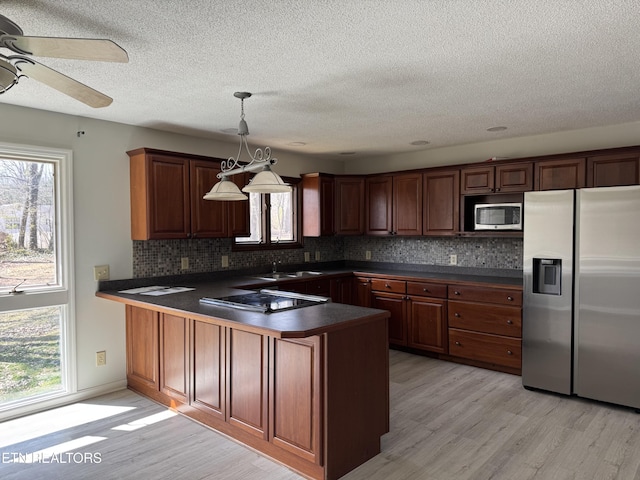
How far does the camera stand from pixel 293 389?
249cm

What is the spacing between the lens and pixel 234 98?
3088 mm

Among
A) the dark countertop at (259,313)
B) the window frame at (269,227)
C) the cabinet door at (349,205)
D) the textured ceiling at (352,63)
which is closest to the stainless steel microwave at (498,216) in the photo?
the dark countertop at (259,313)

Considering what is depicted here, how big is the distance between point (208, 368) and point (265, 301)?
0.59 meters

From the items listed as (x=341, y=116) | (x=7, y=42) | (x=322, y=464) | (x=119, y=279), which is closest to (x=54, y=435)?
(x=119, y=279)

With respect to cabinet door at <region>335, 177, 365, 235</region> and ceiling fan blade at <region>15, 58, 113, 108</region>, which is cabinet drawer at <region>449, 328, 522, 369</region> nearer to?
cabinet door at <region>335, 177, 365, 235</region>

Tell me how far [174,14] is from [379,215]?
3792 millimetres

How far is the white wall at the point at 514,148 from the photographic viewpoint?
3990 millimetres

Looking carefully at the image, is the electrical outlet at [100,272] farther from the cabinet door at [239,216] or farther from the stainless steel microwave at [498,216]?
the stainless steel microwave at [498,216]

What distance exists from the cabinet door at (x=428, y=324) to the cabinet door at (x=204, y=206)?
86.1 inches

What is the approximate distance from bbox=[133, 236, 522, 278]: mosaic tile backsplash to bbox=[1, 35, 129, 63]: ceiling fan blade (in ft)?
8.33

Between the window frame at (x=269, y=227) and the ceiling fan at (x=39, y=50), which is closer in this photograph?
the ceiling fan at (x=39, y=50)

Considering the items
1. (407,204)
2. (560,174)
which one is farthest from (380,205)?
(560,174)

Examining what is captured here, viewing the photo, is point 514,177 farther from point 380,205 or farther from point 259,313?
point 259,313

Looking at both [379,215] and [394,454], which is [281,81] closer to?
[394,454]
